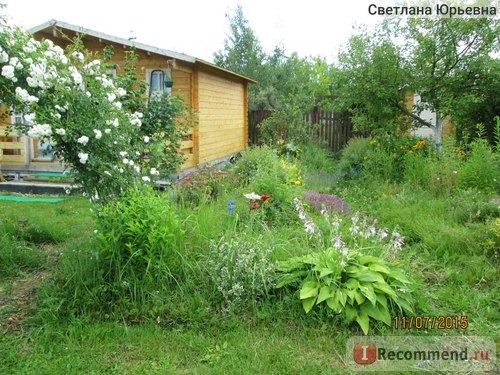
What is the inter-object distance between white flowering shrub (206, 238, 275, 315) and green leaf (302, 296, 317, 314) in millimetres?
320

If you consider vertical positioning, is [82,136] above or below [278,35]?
below

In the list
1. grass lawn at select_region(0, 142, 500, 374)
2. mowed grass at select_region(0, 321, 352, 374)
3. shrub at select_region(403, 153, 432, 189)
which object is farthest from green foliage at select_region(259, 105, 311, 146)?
mowed grass at select_region(0, 321, 352, 374)

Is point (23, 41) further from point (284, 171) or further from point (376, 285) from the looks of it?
point (284, 171)

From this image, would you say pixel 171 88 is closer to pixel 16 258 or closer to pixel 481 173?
pixel 16 258

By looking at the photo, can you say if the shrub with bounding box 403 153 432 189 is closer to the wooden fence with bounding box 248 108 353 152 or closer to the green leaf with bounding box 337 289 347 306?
the green leaf with bounding box 337 289 347 306

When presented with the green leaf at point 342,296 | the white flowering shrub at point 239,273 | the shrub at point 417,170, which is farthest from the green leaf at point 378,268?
the shrub at point 417,170

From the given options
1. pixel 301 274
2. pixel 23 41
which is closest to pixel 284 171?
pixel 301 274

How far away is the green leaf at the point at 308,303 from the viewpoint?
294 cm

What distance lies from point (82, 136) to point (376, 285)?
8.35 ft

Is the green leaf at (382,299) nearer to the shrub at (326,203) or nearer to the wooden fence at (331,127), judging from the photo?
the shrub at (326,203)

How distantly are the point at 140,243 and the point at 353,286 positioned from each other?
1726 millimetres

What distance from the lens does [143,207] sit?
3.34 m

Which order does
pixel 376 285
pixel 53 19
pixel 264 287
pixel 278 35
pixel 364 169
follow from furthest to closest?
pixel 278 35, pixel 53 19, pixel 364 169, pixel 264 287, pixel 376 285

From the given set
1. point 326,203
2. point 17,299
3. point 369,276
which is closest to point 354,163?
point 326,203
